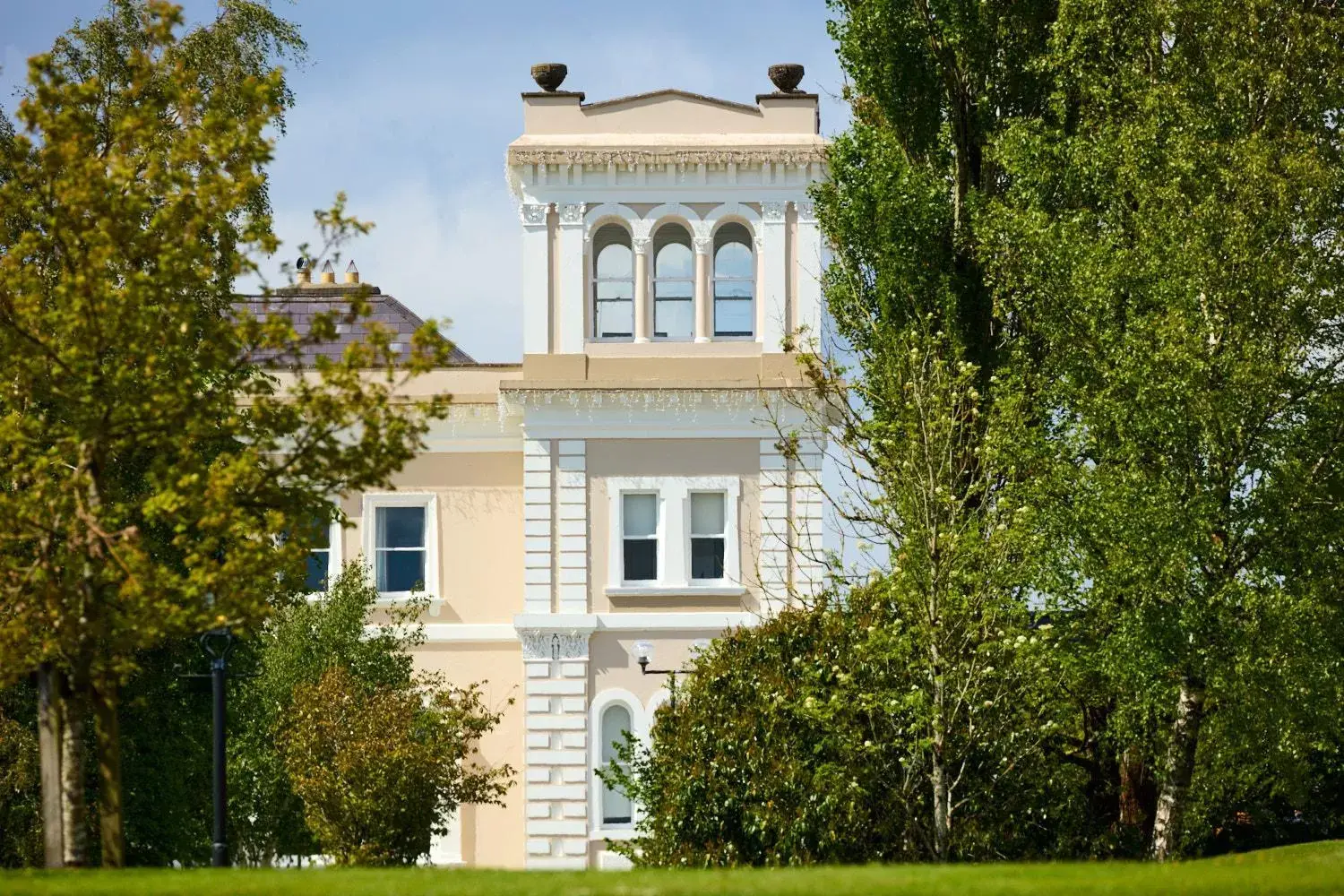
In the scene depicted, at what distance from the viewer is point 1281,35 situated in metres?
25.2

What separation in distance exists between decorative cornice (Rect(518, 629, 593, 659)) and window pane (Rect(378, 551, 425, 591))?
3.06 metres

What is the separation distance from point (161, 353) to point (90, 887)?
210 inches

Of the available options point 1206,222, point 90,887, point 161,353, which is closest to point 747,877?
point 90,887

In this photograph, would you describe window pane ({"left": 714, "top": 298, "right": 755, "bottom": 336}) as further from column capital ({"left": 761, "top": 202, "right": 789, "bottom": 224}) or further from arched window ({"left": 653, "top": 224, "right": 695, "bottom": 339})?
column capital ({"left": 761, "top": 202, "right": 789, "bottom": 224})

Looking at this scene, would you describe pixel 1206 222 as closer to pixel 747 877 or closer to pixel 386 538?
pixel 747 877

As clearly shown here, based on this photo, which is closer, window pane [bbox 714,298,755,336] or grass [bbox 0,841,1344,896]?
grass [bbox 0,841,1344,896]

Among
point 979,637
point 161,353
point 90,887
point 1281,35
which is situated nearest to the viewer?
point 90,887

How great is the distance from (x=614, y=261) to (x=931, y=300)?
1071 cm

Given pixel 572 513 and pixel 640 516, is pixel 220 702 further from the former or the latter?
pixel 640 516

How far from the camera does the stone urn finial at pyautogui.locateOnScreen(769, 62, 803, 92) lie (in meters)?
36.2

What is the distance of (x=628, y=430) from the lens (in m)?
35.3

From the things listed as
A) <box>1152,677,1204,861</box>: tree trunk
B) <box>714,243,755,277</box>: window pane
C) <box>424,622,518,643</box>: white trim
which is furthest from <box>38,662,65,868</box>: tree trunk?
<box>714,243,755,277</box>: window pane

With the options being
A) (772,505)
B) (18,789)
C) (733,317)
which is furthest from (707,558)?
(18,789)

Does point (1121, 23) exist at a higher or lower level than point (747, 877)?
higher
